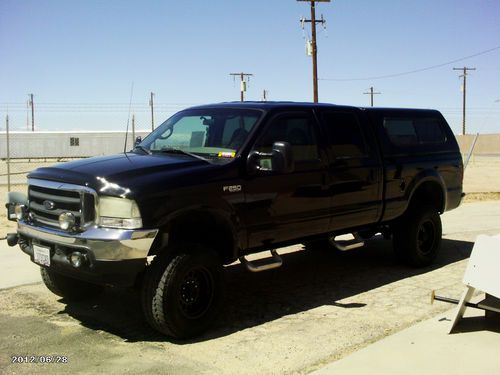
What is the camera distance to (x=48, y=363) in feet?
14.0

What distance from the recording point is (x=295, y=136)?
5.84m

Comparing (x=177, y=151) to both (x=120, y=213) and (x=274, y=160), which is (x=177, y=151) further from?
(x=120, y=213)

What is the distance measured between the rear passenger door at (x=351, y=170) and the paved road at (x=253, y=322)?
85cm

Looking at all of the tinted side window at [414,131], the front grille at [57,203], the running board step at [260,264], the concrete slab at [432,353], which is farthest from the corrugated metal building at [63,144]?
the concrete slab at [432,353]

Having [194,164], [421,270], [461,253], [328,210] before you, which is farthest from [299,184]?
[461,253]

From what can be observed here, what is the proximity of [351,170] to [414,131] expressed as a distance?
5.50ft

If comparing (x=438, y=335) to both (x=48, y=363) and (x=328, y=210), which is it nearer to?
(x=328, y=210)

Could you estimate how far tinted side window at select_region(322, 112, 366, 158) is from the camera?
6180 mm

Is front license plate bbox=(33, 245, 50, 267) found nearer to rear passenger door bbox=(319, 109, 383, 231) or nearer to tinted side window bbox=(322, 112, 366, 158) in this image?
rear passenger door bbox=(319, 109, 383, 231)

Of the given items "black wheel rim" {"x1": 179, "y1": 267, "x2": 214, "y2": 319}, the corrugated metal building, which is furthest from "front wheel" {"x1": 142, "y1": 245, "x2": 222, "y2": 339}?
the corrugated metal building

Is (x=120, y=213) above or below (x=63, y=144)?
below

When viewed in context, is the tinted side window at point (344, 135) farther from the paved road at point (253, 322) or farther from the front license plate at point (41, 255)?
the front license plate at point (41, 255)

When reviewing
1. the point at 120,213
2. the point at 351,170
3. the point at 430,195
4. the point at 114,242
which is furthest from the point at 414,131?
the point at 114,242

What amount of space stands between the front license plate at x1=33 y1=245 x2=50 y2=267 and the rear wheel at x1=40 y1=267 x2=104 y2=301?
2.46ft
